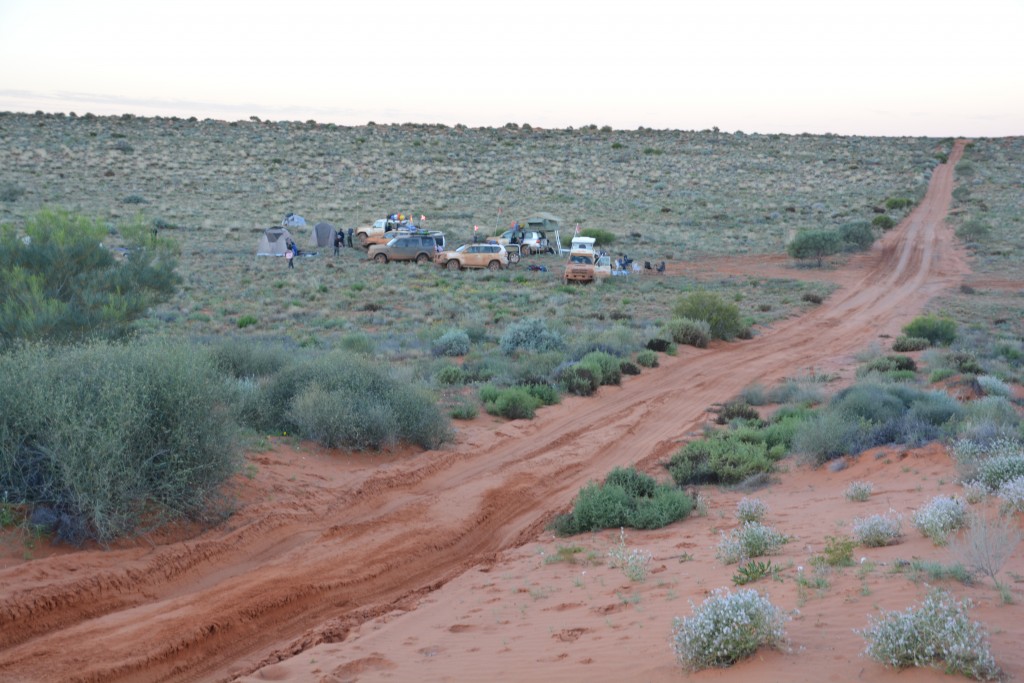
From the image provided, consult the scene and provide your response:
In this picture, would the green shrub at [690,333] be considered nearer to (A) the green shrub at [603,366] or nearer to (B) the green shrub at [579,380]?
(A) the green shrub at [603,366]

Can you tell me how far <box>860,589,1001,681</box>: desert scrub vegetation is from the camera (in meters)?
5.19

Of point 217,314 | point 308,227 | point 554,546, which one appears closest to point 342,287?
point 217,314

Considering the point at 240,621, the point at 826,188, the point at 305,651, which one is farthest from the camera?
the point at 826,188

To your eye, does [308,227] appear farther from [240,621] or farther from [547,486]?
[240,621]

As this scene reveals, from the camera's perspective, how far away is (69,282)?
16.6 m

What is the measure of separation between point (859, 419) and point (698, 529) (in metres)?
5.13

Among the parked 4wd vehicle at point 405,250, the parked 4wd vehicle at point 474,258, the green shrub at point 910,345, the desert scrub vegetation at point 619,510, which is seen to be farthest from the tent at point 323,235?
the desert scrub vegetation at point 619,510

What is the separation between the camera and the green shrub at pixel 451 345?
21.9 m

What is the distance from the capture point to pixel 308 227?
2030 inches

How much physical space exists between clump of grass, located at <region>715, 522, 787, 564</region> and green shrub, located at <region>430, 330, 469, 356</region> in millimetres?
13502

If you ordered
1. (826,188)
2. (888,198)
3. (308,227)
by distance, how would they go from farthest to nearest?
(826,188) < (888,198) < (308,227)

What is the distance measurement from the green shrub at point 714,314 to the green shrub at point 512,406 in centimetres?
1067

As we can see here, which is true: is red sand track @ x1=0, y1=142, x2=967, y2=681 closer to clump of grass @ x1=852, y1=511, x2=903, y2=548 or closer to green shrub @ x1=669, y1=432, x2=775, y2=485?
green shrub @ x1=669, y1=432, x2=775, y2=485

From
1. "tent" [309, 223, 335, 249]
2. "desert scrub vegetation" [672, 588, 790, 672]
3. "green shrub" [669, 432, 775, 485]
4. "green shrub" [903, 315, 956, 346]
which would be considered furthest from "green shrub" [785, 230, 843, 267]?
"desert scrub vegetation" [672, 588, 790, 672]
